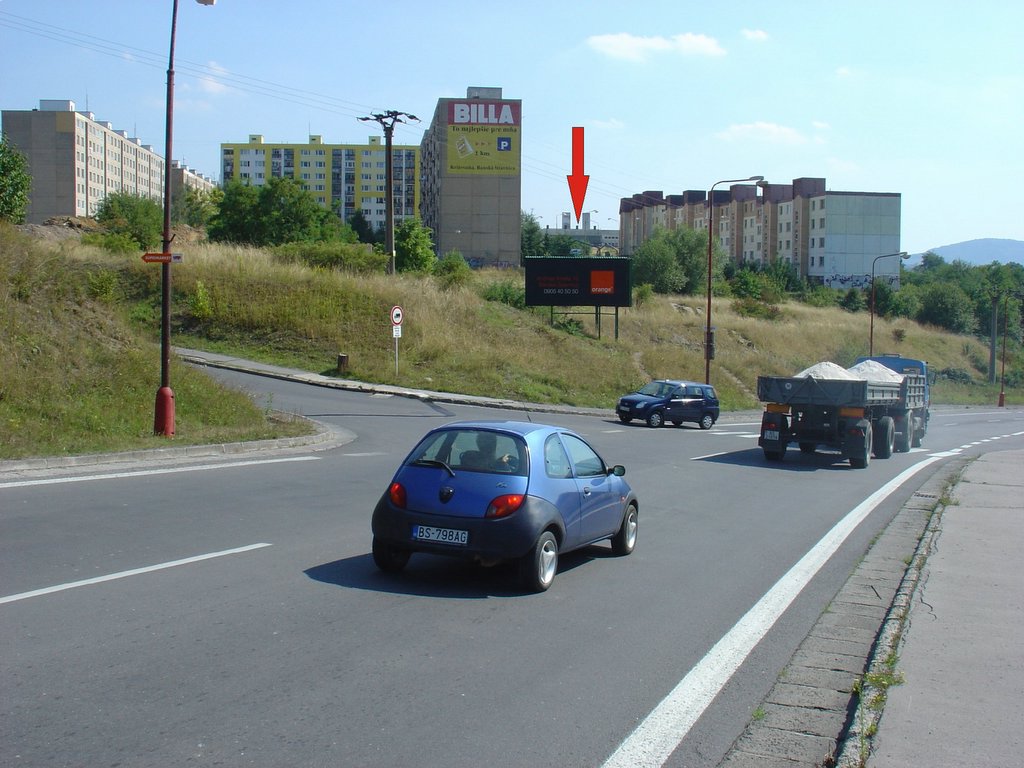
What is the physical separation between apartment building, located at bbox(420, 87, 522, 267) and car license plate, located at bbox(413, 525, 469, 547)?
85.4 m

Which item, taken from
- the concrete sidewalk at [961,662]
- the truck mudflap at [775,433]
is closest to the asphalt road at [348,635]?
the concrete sidewalk at [961,662]

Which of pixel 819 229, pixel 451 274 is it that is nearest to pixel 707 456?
pixel 451 274

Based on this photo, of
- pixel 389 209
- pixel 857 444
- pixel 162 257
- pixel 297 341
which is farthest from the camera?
pixel 389 209

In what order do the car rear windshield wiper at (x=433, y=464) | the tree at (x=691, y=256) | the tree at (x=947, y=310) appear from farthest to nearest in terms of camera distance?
1. the tree at (x=947, y=310)
2. the tree at (x=691, y=256)
3. the car rear windshield wiper at (x=433, y=464)

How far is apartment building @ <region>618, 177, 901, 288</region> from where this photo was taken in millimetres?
112562

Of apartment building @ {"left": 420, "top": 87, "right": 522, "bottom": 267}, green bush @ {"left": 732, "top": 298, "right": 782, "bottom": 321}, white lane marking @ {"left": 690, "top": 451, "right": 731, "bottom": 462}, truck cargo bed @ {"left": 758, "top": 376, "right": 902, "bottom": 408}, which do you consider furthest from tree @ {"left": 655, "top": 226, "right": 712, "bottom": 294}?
truck cargo bed @ {"left": 758, "top": 376, "right": 902, "bottom": 408}

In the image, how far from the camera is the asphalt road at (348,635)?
473 centimetres

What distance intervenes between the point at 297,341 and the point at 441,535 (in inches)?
1355

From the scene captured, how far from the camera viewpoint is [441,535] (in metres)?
7.86

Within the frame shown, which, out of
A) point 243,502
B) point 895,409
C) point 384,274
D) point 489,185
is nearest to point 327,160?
point 489,185

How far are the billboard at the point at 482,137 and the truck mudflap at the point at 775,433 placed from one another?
2916 inches

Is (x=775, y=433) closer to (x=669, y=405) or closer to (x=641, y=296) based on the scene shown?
(x=669, y=405)

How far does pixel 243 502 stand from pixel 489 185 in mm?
83836

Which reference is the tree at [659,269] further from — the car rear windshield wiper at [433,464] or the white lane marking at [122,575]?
the car rear windshield wiper at [433,464]
